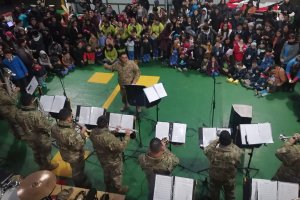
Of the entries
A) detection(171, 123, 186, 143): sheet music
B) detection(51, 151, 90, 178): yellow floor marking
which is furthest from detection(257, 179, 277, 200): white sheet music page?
detection(51, 151, 90, 178): yellow floor marking

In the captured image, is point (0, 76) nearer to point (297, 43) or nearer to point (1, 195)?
point (1, 195)

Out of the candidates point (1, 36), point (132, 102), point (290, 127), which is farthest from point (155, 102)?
point (1, 36)

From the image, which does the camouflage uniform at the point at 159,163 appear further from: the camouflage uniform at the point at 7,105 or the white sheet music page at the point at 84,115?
the camouflage uniform at the point at 7,105

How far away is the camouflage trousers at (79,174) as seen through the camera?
19.7ft

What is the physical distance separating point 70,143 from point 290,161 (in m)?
4.01

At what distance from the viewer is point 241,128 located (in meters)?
5.95

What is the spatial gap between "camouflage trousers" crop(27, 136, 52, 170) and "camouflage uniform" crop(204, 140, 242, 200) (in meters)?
3.55

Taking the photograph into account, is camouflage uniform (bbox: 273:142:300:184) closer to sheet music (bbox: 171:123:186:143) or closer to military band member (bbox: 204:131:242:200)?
military band member (bbox: 204:131:242:200)

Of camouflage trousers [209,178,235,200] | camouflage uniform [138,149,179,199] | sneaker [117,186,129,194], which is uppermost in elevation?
camouflage uniform [138,149,179,199]

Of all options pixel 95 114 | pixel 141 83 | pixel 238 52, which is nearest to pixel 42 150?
pixel 95 114

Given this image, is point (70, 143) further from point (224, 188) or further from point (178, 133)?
point (224, 188)

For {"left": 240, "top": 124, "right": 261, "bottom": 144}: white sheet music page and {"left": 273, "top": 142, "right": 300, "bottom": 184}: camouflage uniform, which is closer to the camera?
{"left": 273, "top": 142, "right": 300, "bottom": 184}: camouflage uniform

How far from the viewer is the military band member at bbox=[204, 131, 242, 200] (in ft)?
16.3

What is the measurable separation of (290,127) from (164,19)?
7240mm
